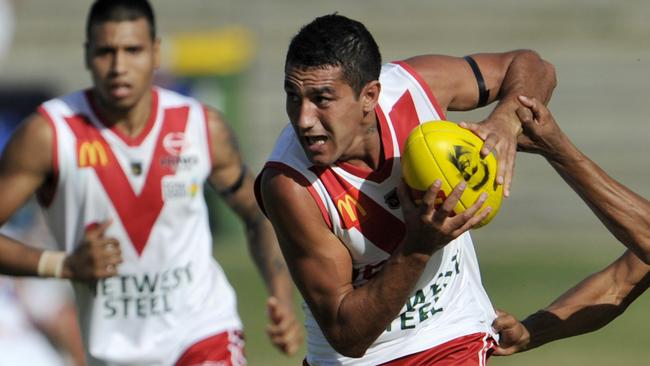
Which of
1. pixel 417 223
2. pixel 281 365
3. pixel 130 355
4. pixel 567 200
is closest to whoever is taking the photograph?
pixel 417 223

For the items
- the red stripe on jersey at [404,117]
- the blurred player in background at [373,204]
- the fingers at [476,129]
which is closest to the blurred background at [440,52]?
the blurred player in background at [373,204]

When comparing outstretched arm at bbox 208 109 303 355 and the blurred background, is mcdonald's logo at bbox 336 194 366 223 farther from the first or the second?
the blurred background

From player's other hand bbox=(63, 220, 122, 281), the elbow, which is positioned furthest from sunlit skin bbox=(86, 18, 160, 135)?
the elbow

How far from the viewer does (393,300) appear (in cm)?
523

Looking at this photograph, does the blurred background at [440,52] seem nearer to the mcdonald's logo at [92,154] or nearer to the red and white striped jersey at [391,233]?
the mcdonald's logo at [92,154]

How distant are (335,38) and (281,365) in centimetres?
648

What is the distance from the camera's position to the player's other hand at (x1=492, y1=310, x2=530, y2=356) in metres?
5.96

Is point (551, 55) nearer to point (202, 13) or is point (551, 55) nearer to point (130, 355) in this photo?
point (202, 13)

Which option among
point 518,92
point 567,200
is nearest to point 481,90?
point 518,92

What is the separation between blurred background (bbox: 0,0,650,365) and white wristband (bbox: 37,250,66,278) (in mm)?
13475

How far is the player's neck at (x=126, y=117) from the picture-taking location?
7.46 metres

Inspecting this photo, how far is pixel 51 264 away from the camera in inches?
276

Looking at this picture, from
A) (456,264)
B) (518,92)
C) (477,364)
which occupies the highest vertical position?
(518,92)

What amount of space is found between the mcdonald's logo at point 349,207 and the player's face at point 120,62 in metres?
2.25
